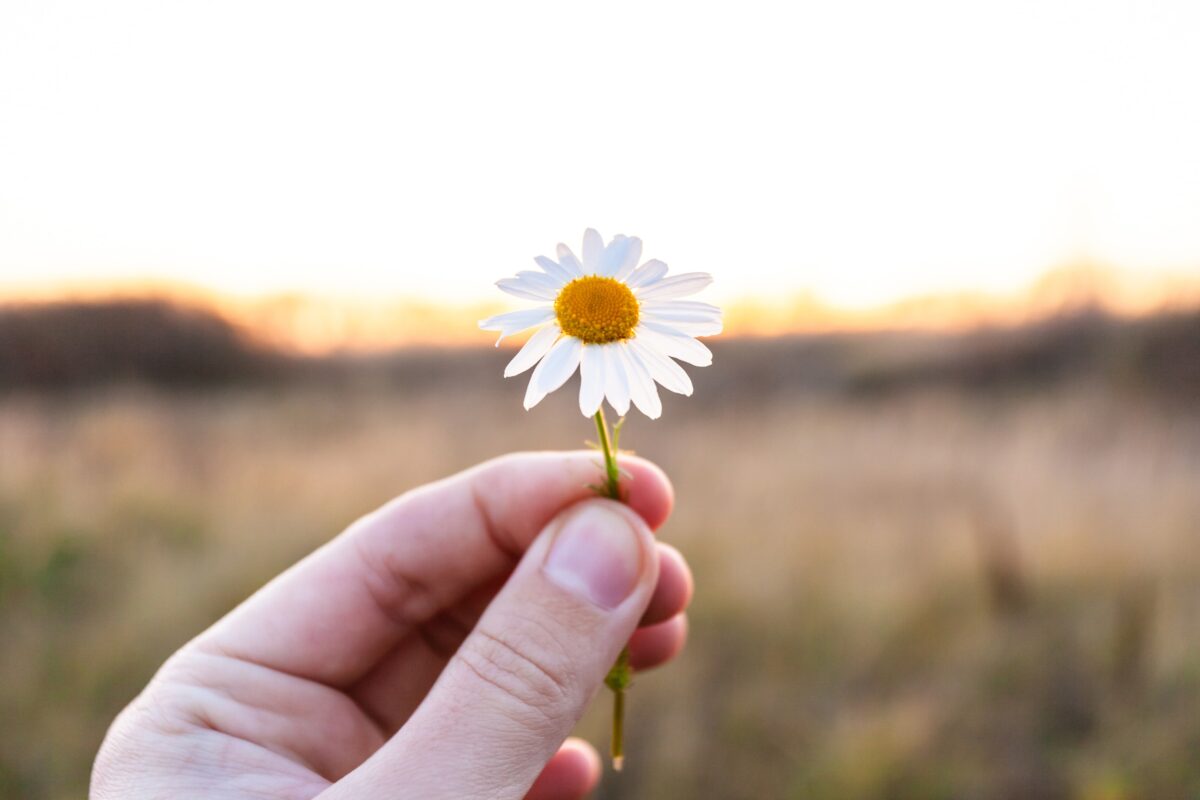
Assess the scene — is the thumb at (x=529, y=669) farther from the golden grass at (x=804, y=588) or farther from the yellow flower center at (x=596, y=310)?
the golden grass at (x=804, y=588)

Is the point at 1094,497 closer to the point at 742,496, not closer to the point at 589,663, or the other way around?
the point at 742,496

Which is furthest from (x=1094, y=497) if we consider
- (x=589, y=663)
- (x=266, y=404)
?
(x=266, y=404)

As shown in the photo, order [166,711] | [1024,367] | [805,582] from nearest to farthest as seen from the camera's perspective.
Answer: [166,711] → [805,582] → [1024,367]

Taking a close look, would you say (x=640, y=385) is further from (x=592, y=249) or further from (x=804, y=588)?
(x=804, y=588)

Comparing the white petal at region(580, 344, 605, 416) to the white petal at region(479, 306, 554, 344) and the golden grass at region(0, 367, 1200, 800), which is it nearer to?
the white petal at region(479, 306, 554, 344)

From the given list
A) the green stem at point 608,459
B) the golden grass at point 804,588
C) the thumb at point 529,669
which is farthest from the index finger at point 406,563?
the golden grass at point 804,588

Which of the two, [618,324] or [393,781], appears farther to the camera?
[618,324]

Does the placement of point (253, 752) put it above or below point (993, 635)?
above

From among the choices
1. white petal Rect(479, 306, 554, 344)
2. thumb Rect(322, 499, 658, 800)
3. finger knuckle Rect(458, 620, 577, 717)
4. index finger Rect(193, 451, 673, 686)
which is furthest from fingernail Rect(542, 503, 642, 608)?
white petal Rect(479, 306, 554, 344)
